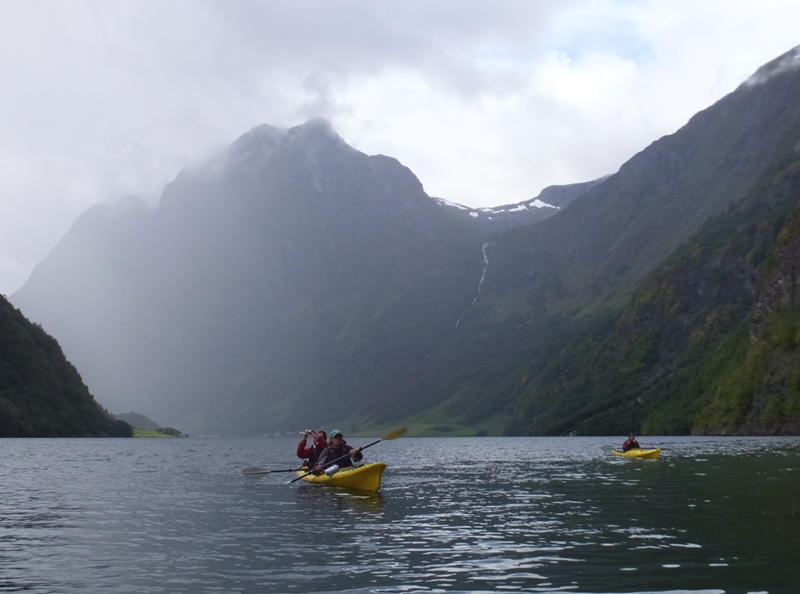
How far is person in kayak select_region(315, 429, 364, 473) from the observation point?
46.0m

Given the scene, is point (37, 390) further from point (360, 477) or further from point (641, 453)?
point (360, 477)

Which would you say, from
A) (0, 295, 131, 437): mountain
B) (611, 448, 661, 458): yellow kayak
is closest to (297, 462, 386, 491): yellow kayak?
(611, 448, 661, 458): yellow kayak

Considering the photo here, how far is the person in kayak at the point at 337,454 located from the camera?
151 feet

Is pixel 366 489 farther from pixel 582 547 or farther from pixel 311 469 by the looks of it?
pixel 582 547

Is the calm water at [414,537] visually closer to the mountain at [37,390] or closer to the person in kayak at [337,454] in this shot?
the person in kayak at [337,454]

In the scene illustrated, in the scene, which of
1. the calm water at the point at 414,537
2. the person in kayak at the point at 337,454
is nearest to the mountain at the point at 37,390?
the calm water at the point at 414,537

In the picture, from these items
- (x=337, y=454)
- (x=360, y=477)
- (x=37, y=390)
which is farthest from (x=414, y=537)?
(x=37, y=390)

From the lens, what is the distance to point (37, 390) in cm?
17550

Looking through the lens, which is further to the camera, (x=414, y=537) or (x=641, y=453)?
(x=641, y=453)

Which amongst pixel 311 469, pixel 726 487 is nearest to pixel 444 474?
pixel 311 469

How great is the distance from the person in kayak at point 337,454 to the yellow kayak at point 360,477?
0.79 metres

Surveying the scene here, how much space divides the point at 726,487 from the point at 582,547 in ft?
67.9

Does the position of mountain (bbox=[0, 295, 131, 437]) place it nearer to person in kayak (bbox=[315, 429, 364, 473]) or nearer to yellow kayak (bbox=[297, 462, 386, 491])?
person in kayak (bbox=[315, 429, 364, 473])

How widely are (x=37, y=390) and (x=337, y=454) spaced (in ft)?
492
